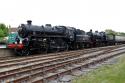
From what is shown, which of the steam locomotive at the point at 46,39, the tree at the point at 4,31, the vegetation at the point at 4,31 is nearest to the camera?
the steam locomotive at the point at 46,39

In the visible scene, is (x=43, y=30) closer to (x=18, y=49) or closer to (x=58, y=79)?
(x=18, y=49)

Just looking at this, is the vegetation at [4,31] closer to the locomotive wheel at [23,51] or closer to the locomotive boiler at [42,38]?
the locomotive boiler at [42,38]

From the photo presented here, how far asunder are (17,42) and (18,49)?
70cm

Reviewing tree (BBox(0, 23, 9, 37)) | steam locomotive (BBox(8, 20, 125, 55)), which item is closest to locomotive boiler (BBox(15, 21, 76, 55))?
steam locomotive (BBox(8, 20, 125, 55))

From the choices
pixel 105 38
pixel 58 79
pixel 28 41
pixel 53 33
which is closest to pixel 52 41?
pixel 53 33

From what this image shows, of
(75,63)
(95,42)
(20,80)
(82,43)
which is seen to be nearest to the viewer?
(20,80)

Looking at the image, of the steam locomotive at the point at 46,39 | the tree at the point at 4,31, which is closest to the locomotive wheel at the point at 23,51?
the steam locomotive at the point at 46,39

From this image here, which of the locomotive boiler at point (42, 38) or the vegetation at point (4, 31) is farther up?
the vegetation at point (4, 31)

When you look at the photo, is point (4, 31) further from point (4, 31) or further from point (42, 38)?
point (42, 38)

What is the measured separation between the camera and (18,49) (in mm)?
24516

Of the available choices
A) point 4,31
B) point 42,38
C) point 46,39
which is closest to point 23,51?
point 42,38

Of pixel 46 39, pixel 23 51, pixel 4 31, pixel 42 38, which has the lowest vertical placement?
pixel 23 51

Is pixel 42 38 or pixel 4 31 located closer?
pixel 42 38

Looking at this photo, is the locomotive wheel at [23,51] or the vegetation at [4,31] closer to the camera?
the locomotive wheel at [23,51]
